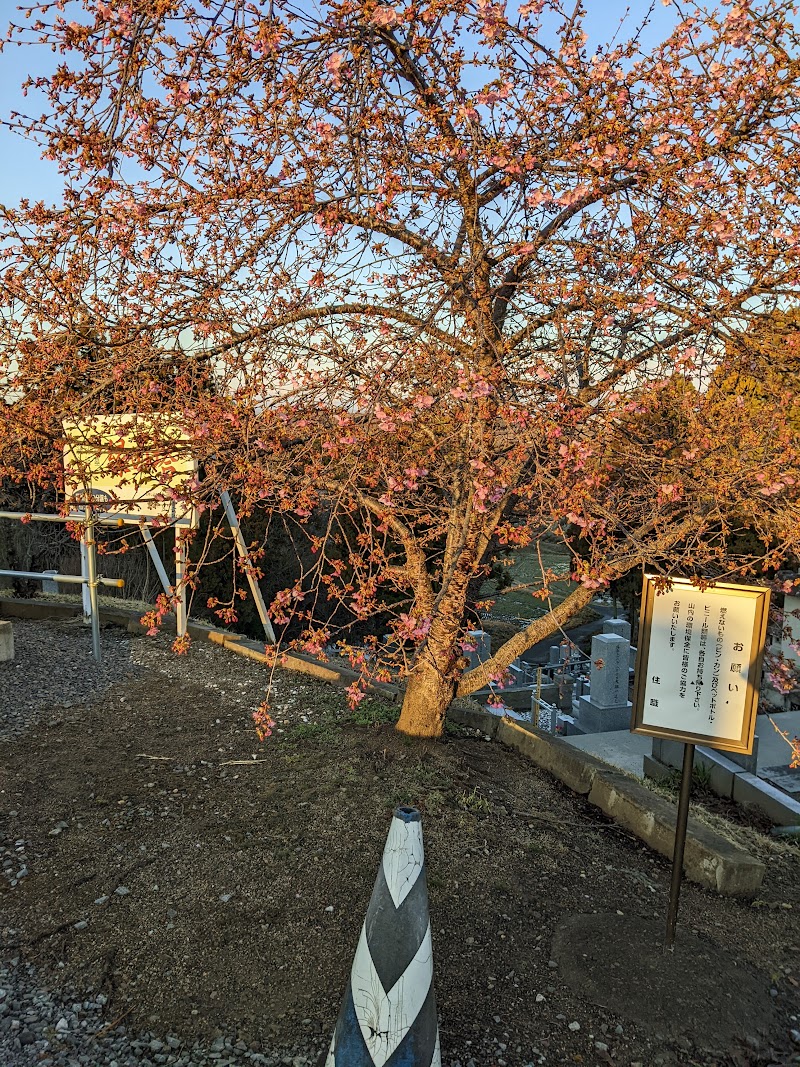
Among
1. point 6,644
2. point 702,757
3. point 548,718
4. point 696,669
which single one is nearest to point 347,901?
point 696,669

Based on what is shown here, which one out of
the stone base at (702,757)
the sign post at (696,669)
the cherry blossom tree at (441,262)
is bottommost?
the stone base at (702,757)

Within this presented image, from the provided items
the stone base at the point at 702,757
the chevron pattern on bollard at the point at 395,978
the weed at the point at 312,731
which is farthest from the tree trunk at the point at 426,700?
the stone base at the point at 702,757

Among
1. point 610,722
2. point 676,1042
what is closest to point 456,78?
point 676,1042

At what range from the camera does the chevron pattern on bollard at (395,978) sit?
192 centimetres

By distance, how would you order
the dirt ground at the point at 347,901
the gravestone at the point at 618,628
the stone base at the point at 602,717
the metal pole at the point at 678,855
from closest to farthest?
the dirt ground at the point at 347,901 < the metal pole at the point at 678,855 < the stone base at the point at 602,717 < the gravestone at the point at 618,628

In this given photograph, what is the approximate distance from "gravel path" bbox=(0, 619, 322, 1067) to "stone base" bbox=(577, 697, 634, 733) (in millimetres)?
7188

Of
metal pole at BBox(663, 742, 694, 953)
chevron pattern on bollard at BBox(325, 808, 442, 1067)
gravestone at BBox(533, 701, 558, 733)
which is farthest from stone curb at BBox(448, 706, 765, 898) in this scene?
gravestone at BBox(533, 701, 558, 733)

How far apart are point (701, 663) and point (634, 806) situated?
1336 millimetres

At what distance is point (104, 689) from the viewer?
5.69 metres

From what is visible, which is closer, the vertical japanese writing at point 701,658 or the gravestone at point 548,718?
the vertical japanese writing at point 701,658

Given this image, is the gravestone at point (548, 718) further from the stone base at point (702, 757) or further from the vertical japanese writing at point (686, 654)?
the vertical japanese writing at point (686, 654)

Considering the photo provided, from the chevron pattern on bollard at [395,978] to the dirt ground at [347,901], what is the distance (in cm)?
43

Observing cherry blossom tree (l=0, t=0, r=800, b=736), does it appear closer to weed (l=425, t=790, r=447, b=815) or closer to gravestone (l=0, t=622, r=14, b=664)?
weed (l=425, t=790, r=447, b=815)

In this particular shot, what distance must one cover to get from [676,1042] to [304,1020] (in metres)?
1.20
